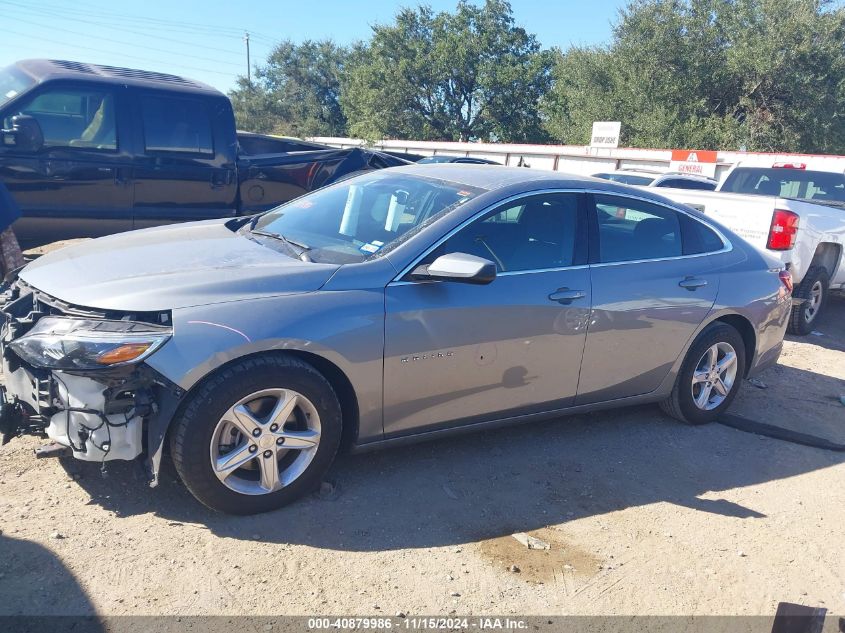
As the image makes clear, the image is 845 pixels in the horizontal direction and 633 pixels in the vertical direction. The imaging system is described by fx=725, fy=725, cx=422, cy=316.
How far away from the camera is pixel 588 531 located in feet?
11.9

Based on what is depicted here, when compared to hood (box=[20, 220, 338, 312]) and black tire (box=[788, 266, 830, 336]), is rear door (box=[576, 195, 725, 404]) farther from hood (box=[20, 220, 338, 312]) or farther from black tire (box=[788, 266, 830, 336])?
black tire (box=[788, 266, 830, 336])

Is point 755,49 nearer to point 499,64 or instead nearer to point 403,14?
point 499,64

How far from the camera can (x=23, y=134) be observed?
6.32 m

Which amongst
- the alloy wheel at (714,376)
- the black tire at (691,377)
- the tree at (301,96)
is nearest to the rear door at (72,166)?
Result: the black tire at (691,377)

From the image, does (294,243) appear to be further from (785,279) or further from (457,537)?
(785,279)

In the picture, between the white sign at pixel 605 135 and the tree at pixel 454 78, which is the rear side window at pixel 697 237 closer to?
the white sign at pixel 605 135

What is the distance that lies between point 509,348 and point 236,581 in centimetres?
183

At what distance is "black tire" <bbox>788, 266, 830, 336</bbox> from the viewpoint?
8.14m

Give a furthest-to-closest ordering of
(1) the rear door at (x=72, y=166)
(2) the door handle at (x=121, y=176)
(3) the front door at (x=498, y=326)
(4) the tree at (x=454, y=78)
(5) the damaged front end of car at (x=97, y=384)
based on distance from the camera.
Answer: (4) the tree at (x=454, y=78) → (2) the door handle at (x=121, y=176) → (1) the rear door at (x=72, y=166) → (3) the front door at (x=498, y=326) → (5) the damaged front end of car at (x=97, y=384)

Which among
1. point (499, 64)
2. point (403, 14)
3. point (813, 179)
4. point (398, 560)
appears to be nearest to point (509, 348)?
point (398, 560)

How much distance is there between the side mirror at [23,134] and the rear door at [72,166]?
0.07m

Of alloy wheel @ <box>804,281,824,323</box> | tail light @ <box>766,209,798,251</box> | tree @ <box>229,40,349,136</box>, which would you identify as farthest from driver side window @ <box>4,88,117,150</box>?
tree @ <box>229,40,349,136</box>

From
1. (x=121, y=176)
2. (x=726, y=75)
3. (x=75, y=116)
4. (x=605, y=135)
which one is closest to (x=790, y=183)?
(x=121, y=176)

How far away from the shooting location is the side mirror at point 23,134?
629 centimetres
